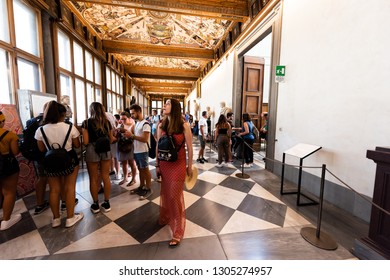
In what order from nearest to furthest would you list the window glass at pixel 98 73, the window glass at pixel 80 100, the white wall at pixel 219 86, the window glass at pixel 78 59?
the window glass at pixel 78 59, the window glass at pixel 80 100, the white wall at pixel 219 86, the window glass at pixel 98 73

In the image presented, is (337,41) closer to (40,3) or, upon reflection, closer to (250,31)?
(250,31)

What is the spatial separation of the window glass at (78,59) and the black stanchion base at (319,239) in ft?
24.3

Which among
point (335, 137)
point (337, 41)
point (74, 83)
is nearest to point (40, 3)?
point (74, 83)

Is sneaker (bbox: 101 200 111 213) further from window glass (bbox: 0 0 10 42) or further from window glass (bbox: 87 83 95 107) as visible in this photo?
window glass (bbox: 87 83 95 107)

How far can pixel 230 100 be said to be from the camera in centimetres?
711

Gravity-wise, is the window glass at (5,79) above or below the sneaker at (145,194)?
above

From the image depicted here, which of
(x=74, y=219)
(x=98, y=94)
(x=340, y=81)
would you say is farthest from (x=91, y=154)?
(x=98, y=94)

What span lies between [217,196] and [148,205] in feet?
3.90

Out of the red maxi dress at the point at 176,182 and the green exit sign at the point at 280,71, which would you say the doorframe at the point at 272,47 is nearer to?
the green exit sign at the point at 280,71

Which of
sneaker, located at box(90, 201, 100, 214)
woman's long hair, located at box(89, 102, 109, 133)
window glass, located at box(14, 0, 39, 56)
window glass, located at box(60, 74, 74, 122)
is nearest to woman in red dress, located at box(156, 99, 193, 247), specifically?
woman's long hair, located at box(89, 102, 109, 133)

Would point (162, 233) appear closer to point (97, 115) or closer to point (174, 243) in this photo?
point (174, 243)

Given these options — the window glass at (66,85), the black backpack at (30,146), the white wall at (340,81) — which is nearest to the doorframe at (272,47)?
the white wall at (340,81)

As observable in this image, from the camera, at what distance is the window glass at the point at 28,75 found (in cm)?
359

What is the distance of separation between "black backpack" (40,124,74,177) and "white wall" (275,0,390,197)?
3735mm
